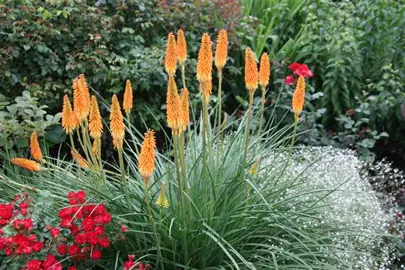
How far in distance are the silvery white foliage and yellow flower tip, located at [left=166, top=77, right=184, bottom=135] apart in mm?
896

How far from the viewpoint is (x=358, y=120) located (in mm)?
6051

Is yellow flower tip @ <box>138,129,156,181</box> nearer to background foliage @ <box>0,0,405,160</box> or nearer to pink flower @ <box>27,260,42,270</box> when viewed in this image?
pink flower @ <box>27,260,42,270</box>

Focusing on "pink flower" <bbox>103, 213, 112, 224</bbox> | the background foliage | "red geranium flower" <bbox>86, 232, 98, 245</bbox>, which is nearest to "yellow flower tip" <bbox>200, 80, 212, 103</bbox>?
"pink flower" <bbox>103, 213, 112, 224</bbox>

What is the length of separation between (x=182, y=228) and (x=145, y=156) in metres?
0.57

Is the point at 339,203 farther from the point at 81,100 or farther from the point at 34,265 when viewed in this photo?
the point at 34,265

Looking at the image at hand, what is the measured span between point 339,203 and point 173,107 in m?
1.90

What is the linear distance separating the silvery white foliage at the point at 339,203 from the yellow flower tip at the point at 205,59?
2.40ft

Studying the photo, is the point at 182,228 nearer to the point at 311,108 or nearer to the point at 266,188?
the point at 266,188

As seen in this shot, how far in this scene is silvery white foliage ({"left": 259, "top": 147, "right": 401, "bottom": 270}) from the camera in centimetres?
353

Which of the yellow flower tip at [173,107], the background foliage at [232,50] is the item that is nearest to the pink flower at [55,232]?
the yellow flower tip at [173,107]

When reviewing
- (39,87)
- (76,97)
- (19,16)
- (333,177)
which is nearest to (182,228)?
(76,97)

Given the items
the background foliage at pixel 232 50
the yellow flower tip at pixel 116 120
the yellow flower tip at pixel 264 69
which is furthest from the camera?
the background foliage at pixel 232 50

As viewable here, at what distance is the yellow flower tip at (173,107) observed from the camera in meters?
2.66

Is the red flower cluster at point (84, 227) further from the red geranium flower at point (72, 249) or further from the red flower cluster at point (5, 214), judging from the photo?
the red flower cluster at point (5, 214)
